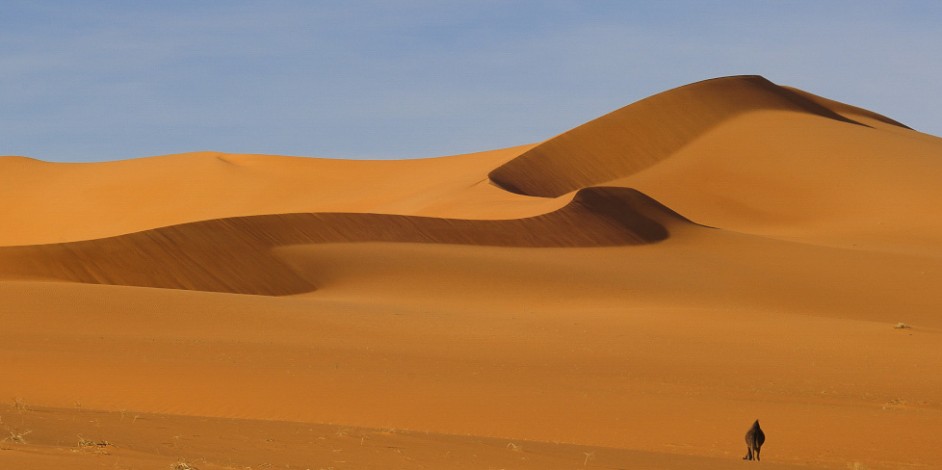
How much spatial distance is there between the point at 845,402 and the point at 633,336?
6.02 metres

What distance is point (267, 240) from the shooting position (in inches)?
1310

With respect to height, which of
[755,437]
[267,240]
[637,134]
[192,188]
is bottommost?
[755,437]

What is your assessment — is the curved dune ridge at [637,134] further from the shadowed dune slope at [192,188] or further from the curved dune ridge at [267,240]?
the curved dune ridge at [267,240]

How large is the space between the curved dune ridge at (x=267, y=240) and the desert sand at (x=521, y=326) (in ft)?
0.26

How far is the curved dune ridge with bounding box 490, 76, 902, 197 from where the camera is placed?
58.8m

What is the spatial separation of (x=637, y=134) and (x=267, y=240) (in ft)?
108

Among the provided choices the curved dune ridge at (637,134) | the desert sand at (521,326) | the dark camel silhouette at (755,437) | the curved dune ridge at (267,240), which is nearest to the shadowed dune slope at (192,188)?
the curved dune ridge at (637,134)

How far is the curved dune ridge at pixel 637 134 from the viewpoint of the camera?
58812 millimetres

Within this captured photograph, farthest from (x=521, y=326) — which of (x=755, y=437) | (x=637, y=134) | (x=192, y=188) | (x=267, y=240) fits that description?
(x=192, y=188)

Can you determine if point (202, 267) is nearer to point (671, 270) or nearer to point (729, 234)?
point (671, 270)

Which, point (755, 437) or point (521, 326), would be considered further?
point (521, 326)

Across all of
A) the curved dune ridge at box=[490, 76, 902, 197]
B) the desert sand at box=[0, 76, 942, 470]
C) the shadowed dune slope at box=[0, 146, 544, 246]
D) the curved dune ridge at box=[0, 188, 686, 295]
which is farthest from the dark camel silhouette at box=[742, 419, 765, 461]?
the shadowed dune slope at box=[0, 146, 544, 246]

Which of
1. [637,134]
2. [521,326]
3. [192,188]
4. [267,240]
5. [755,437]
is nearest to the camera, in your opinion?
[755,437]

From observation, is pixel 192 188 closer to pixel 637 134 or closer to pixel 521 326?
pixel 637 134
